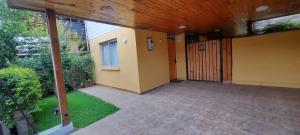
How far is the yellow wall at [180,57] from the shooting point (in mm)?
7078

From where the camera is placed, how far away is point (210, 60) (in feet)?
21.0

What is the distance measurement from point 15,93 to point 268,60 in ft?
22.8

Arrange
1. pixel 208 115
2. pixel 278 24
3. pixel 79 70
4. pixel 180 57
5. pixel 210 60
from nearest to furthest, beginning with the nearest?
pixel 208 115, pixel 278 24, pixel 210 60, pixel 79 70, pixel 180 57

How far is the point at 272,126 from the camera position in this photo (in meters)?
2.54

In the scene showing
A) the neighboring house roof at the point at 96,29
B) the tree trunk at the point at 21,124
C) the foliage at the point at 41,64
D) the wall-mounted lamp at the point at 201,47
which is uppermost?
the neighboring house roof at the point at 96,29

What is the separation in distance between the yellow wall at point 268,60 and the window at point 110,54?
4.65m

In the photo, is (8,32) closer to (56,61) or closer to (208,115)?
(56,61)

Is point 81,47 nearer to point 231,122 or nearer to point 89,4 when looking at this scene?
point 89,4

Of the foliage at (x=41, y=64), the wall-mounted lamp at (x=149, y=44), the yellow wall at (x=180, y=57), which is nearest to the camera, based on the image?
the foliage at (x=41, y=64)

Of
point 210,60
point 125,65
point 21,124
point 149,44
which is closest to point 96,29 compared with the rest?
point 125,65

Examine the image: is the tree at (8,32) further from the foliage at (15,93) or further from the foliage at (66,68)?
the foliage at (15,93)

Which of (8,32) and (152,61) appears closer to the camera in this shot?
(8,32)

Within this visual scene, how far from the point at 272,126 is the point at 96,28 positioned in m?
6.75

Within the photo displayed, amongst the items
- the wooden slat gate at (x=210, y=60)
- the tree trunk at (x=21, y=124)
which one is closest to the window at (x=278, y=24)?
the wooden slat gate at (x=210, y=60)
